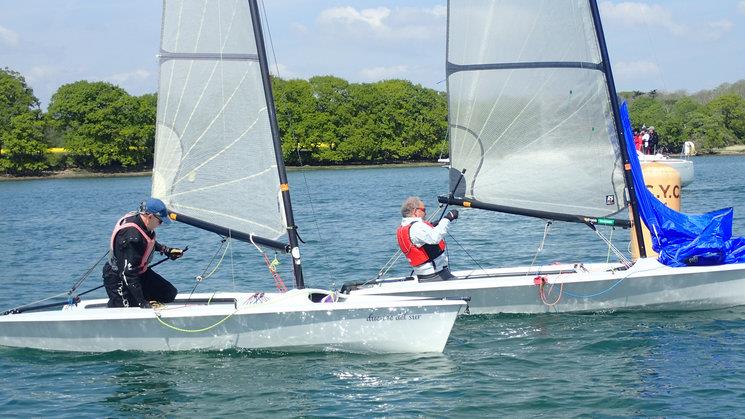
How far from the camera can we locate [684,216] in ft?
39.4

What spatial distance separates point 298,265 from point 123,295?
1951 millimetres

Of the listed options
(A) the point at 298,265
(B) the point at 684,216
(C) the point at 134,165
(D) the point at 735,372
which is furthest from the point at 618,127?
(C) the point at 134,165

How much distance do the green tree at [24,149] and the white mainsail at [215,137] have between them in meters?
64.1

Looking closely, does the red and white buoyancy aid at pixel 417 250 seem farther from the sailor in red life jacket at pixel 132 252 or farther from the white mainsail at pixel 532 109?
the sailor in red life jacket at pixel 132 252

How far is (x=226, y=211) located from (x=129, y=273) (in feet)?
4.20

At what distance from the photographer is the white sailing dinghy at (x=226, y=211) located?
9.47m

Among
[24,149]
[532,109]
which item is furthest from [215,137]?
[24,149]

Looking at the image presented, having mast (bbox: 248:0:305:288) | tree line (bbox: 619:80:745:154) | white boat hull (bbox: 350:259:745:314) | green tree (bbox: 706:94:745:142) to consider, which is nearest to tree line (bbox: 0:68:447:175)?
tree line (bbox: 619:80:745:154)

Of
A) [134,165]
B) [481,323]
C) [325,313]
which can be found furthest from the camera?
[134,165]

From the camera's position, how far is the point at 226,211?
10.2m

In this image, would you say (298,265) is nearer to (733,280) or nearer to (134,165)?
(733,280)

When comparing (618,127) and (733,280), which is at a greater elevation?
(618,127)

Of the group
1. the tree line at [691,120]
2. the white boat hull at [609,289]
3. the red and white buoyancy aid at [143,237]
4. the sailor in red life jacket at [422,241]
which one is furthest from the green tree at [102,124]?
the red and white buoyancy aid at [143,237]

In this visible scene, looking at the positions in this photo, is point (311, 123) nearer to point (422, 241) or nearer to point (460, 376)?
point (422, 241)
